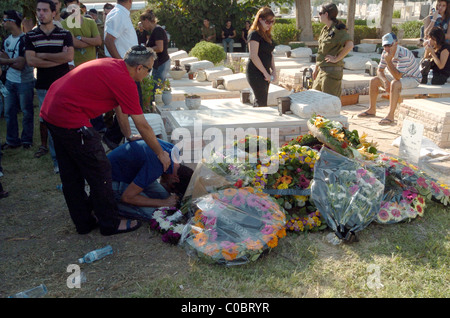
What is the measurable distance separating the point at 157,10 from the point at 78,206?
49.7ft

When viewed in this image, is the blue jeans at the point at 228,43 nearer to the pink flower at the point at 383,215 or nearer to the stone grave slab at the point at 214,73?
the stone grave slab at the point at 214,73

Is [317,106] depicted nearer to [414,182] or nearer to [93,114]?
[414,182]

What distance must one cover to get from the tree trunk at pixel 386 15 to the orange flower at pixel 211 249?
56.9ft

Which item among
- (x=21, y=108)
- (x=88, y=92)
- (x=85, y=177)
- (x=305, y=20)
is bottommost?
(x=85, y=177)

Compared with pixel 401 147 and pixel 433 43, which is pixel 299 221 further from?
pixel 433 43

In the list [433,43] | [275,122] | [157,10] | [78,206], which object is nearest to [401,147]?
[275,122]

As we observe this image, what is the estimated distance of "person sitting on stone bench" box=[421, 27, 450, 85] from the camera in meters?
6.73

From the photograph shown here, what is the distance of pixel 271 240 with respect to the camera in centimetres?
307

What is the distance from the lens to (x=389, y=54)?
20.7 feet

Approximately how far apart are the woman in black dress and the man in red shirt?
2.21 metres

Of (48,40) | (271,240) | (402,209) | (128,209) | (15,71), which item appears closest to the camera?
(271,240)

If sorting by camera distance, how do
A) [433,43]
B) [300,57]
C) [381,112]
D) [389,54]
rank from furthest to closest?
1. [300,57]
2. [381,112]
3. [433,43]
4. [389,54]

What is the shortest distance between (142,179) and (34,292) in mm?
1152

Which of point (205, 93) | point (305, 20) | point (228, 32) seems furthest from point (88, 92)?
point (305, 20)
